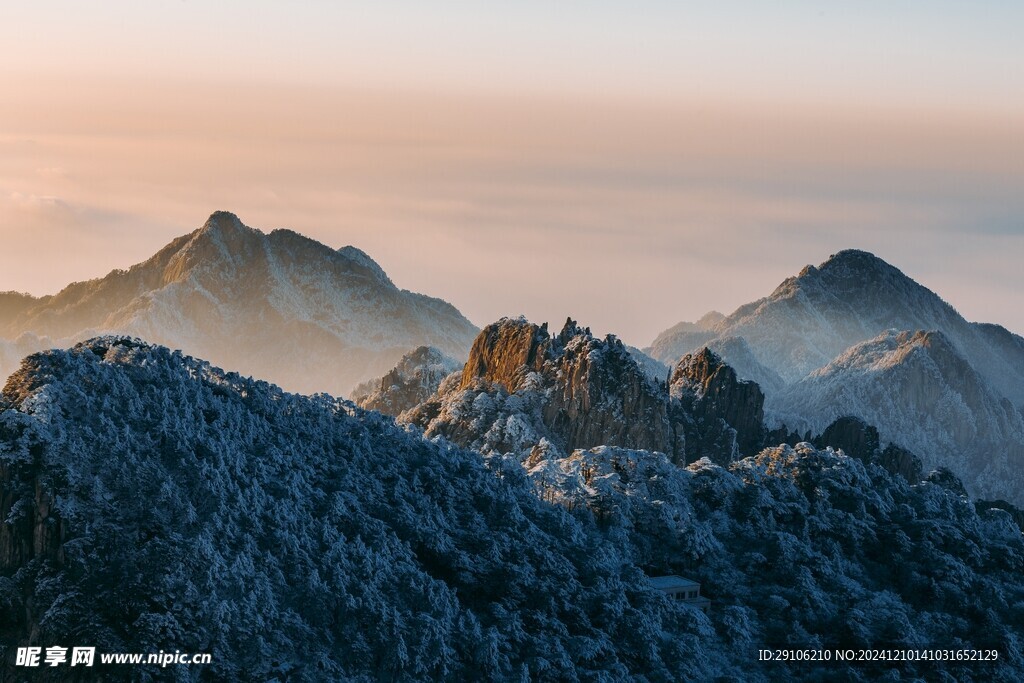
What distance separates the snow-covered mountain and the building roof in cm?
283

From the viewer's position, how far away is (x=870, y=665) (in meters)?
155

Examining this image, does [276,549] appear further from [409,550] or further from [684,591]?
[684,591]

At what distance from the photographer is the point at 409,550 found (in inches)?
6014

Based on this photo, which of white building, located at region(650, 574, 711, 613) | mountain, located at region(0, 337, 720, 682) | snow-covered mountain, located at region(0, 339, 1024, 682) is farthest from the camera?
white building, located at region(650, 574, 711, 613)

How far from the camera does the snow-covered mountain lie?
135m

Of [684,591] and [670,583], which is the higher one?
[670,583]

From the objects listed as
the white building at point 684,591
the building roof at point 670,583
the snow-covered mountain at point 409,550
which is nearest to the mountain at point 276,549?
the snow-covered mountain at point 409,550

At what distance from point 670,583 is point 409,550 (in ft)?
90.3

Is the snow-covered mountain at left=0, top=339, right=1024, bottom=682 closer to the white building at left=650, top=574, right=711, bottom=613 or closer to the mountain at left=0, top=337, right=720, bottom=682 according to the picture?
the mountain at left=0, top=337, right=720, bottom=682

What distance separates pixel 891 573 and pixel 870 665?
23.1 m

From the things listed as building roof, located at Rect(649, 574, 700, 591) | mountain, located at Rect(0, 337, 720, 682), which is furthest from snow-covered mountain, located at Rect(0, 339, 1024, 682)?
building roof, located at Rect(649, 574, 700, 591)

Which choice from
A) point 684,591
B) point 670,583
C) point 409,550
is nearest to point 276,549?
point 409,550

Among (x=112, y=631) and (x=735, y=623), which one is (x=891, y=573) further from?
(x=112, y=631)

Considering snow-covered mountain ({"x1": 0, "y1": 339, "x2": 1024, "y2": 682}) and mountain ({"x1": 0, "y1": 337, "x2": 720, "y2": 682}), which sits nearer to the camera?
mountain ({"x1": 0, "y1": 337, "x2": 720, "y2": 682})
